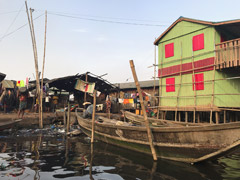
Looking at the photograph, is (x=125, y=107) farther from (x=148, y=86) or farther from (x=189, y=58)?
(x=189, y=58)

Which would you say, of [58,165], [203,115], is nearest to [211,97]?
[203,115]

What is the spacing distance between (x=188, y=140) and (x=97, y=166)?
3.75 m

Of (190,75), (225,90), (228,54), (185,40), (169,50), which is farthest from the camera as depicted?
(169,50)

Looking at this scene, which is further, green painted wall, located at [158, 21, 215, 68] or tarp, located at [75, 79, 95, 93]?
tarp, located at [75, 79, 95, 93]

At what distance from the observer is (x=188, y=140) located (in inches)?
272

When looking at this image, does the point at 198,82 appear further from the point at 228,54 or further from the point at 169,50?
the point at 169,50

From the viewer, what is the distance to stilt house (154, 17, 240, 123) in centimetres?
1212

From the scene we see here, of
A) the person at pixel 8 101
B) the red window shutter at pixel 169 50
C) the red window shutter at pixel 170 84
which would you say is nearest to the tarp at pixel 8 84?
the person at pixel 8 101

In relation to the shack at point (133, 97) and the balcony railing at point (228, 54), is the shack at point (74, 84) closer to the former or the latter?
the shack at point (133, 97)

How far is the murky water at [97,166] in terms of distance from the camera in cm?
612

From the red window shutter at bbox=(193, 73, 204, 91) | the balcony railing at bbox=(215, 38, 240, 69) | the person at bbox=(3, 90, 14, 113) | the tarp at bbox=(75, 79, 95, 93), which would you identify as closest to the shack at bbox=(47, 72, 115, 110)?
the tarp at bbox=(75, 79, 95, 93)

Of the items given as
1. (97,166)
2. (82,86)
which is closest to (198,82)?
(97,166)

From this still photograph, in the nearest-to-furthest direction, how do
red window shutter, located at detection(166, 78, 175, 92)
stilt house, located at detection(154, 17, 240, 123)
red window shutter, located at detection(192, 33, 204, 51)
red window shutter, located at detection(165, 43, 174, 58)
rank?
stilt house, located at detection(154, 17, 240, 123) → red window shutter, located at detection(192, 33, 204, 51) → red window shutter, located at detection(166, 78, 175, 92) → red window shutter, located at detection(165, 43, 174, 58)

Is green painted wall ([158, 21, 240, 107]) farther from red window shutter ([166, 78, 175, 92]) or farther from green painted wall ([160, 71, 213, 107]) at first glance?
red window shutter ([166, 78, 175, 92])
